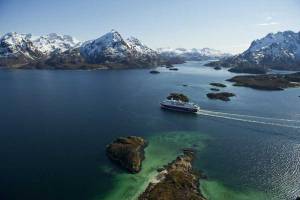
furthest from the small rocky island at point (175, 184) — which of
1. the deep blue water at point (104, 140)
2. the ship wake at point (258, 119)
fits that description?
the ship wake at point (258, 119)

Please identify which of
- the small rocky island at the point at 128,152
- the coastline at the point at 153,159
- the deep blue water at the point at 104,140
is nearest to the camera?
the coastline at the point at 153,159

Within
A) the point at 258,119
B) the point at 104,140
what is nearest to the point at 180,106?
the point at 258,119

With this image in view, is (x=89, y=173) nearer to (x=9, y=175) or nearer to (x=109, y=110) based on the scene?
(x=9, y=175)

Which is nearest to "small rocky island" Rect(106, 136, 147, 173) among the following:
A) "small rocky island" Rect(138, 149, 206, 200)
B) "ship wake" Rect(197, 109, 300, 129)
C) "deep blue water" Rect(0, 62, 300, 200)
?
"deep blue water" Rect(0, 62, 300, 200)

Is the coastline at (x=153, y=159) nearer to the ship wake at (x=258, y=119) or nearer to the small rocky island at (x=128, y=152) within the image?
the small rocky island at (x=128, y=152)

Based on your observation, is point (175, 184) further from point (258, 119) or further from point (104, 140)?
point (258, 119)
